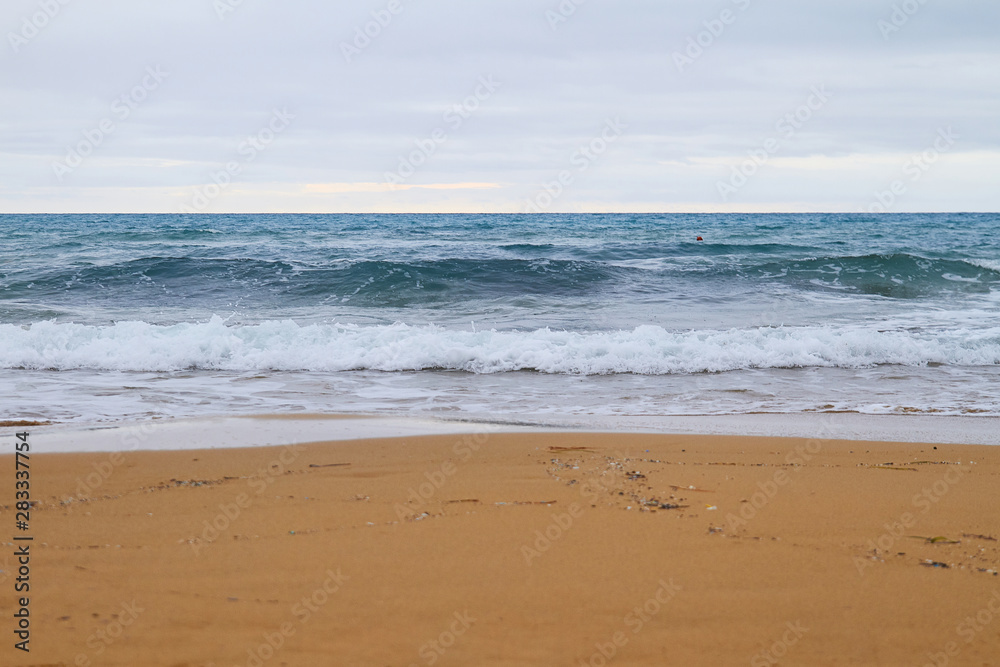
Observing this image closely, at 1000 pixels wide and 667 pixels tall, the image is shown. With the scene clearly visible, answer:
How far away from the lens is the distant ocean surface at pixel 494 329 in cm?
781

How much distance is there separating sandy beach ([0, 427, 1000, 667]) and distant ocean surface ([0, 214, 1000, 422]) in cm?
256

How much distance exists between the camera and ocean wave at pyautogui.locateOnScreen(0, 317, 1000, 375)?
9477mm

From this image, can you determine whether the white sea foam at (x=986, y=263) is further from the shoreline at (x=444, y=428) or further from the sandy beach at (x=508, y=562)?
the sandy beach at (x=508, y=562)

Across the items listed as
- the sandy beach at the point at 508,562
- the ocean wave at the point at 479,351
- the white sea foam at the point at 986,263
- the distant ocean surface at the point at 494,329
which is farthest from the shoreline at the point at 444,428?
the white sea foam at the point at 986,263

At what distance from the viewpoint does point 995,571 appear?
3.15 metres

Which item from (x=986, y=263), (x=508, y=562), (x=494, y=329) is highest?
(x=986, y=263)

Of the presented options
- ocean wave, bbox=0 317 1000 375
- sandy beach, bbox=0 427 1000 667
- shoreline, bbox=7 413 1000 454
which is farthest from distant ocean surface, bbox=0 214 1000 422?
sandy beach, bbox=0 427 1000 667

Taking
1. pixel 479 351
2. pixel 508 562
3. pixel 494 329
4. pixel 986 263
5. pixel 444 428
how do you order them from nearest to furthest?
pixel 508 562 → pixel 444 428 → pixel 479 351 → pixel 494 329 → pixel 986 263

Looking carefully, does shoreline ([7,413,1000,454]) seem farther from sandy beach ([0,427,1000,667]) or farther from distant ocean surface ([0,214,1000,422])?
sandy beach ([0,427,1000,667])

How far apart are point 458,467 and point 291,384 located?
4.35 metres

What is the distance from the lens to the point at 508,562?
322 centimetres

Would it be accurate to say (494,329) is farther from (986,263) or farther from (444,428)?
(986,263)

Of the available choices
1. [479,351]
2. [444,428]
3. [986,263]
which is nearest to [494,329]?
[479,351]

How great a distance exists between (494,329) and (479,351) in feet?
7.54
